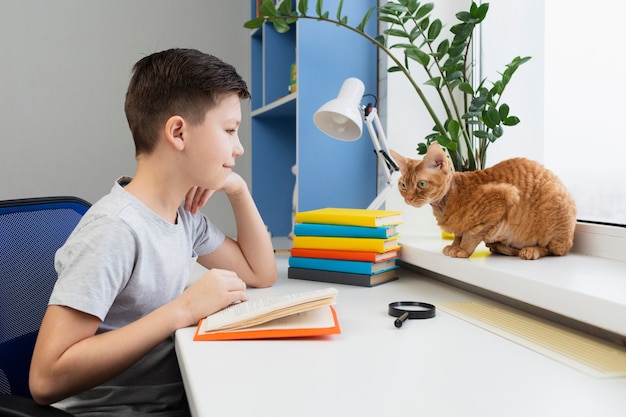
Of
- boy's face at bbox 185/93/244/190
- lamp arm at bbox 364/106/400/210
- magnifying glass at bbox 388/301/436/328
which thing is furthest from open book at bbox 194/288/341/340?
lamp arm at bbox 364/106/400/210

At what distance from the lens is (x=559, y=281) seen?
847 millimetres

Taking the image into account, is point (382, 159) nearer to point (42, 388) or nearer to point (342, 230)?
point (342, 230)

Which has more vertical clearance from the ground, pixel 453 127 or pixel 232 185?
pixel 453 127

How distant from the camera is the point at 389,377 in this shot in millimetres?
640

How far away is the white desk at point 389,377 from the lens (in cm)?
56

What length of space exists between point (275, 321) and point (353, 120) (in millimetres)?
731

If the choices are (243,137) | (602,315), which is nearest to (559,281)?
(602,315)

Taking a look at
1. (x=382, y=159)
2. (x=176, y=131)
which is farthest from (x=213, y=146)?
(x=382, y=159)

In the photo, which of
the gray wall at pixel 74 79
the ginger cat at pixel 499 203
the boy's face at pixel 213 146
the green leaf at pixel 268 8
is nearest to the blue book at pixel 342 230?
the ginger cat at pixel 499 203

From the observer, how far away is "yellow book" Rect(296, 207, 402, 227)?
1188mm

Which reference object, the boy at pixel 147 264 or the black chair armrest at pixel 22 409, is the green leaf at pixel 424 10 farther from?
the black chair armrest at pixel 22 409

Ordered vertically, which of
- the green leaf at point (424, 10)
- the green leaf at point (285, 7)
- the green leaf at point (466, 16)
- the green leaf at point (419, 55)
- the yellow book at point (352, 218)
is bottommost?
the yellow book at point (352, 218)

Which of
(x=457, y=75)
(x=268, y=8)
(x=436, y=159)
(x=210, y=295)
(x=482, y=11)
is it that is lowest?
(x=210, y=295)

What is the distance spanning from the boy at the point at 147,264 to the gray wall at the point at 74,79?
6.01 ft
